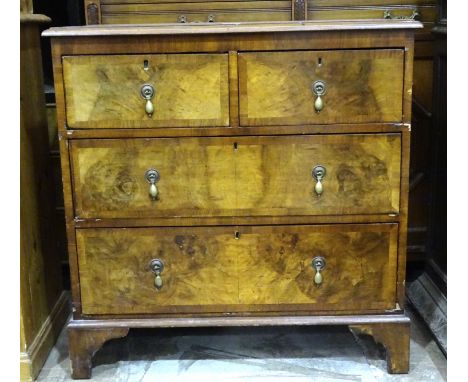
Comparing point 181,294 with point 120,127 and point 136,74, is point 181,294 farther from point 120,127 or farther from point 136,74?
point 136,74

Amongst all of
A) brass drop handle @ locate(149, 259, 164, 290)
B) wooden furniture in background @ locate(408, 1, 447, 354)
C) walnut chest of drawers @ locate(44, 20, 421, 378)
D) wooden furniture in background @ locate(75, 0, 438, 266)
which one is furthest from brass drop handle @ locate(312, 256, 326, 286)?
wooden furniture in background @ locate(75, 0, 438, 266)

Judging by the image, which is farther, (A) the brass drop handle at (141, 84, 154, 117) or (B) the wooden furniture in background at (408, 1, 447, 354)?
(B) the wooden furniture in background at (408, 1, 447, 354)

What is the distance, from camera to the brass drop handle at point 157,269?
5.63 feet

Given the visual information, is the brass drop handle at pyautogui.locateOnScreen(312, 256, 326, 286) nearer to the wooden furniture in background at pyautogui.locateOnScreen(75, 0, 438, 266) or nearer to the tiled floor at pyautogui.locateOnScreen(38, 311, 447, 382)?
the tiled floor at pyautogui.locateOnScreen(38, 311, 447, 382)

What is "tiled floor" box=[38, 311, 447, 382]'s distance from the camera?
5.98 feet

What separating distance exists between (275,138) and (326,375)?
2.43ft

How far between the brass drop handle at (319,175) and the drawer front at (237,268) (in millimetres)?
117

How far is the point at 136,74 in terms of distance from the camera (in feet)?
5.24

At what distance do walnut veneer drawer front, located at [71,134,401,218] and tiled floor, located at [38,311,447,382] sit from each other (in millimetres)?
513

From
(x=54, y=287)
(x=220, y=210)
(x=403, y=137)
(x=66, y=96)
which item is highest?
(x=66, y=96)

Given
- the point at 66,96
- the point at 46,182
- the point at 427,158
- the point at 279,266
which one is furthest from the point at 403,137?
the point at 46,182

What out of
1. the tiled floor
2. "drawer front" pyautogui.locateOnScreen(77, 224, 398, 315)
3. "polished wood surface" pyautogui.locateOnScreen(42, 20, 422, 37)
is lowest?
the tiled floor

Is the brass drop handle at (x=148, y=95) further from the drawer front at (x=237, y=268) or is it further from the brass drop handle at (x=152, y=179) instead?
the drawer front at (x=237, y=268)

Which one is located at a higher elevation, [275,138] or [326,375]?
[275,138]
